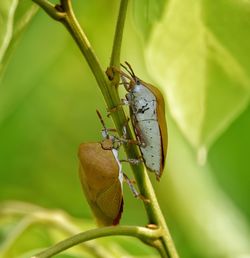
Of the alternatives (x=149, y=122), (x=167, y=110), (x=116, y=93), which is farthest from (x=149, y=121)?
(x=167, y=110)

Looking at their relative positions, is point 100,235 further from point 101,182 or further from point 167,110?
point 167,110

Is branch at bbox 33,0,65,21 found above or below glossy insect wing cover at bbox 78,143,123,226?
above

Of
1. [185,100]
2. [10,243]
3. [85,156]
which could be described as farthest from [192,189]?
[85,156]

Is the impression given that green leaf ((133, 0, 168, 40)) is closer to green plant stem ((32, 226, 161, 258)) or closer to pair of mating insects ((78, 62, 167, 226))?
pair of mating insects ((78, 62, 167, 226))

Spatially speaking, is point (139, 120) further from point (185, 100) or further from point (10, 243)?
point (10, 243)

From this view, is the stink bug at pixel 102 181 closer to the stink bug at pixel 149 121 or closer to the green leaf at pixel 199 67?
the stink bug at pixel 149 121

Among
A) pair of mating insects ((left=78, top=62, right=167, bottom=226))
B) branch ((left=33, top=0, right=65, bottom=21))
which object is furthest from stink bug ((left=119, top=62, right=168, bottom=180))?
branch ((left=33, top=0, right=65, bottom=21))

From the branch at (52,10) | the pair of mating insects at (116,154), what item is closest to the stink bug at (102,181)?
the pair of mating insects at (116,154)
